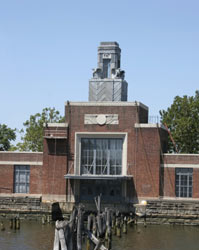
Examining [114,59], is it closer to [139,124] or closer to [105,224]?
[139,124]

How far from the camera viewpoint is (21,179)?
66.7 metres

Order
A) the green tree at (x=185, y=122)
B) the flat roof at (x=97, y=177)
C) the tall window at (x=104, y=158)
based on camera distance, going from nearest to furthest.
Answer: the flat roof at (x=97, y=177) < the tall window at (x=104, y=158) < the green tree at (x=185, y=122)

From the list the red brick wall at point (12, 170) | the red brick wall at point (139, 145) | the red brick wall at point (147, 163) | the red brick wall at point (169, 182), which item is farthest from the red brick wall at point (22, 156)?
the red brick wall at point (169, 182)

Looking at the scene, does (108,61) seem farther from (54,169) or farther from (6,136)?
(6,136)

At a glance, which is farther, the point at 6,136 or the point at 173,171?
the point at 6,136

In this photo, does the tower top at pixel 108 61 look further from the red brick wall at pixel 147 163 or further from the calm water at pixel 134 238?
the calm water at pixel 134 238

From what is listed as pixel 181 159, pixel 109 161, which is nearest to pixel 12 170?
pixel 109 161

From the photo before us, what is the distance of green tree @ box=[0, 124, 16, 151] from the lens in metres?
103

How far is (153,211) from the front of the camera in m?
60.2

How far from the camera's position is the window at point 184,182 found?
63125mm

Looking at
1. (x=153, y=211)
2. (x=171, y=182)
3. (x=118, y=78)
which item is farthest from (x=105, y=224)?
(x=118, y=78)

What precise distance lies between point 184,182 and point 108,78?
13278mm

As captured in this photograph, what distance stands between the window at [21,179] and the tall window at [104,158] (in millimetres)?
6058

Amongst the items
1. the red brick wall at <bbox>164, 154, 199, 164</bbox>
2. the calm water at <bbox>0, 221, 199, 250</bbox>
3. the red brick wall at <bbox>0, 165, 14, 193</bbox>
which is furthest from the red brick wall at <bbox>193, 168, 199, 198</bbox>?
the red brick wall at <bbox>0, 165, 14, 193</bbox>
